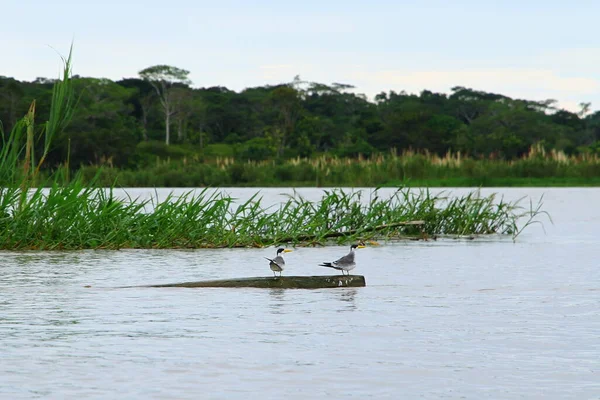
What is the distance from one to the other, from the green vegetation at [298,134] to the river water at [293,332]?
86.5 ft

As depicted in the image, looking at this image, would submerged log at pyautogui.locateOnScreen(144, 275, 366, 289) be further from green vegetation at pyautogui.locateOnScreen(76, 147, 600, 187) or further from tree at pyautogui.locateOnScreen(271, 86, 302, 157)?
tree at pyautogui.locateOnScreen(271, 86, 302, 157)

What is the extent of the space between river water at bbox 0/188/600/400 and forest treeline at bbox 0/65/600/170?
51331mm

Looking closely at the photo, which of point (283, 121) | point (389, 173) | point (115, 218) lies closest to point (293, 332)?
point (115, 218)

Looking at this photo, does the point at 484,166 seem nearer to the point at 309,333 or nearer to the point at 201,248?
the point at 201,248

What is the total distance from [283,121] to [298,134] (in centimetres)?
561

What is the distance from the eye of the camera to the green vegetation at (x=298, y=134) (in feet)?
161

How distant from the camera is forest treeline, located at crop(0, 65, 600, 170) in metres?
73.8

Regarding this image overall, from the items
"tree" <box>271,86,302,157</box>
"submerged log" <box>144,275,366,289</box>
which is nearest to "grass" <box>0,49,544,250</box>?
"submerged log" <box>144,275,366,289</box>

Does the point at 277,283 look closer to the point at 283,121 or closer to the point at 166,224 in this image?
the point at 166,224

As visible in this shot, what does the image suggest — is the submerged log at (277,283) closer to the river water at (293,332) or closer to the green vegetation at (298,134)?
the river water at (293,332)

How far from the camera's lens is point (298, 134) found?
86.6 meters

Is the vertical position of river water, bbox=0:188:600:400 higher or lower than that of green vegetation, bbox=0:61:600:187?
lower

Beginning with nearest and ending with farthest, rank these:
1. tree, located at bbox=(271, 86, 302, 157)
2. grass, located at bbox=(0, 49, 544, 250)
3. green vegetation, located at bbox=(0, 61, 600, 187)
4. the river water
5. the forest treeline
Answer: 1. the river water
2. grass, located at bbox=(0, 49, 544, 250)
3. green vegetation, located at bbox=(0, 61, 600, 187)
4. the forest treeline
5. tree, located at bbox=(271, 86, 302, 157)

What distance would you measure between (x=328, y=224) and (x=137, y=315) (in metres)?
9.65
